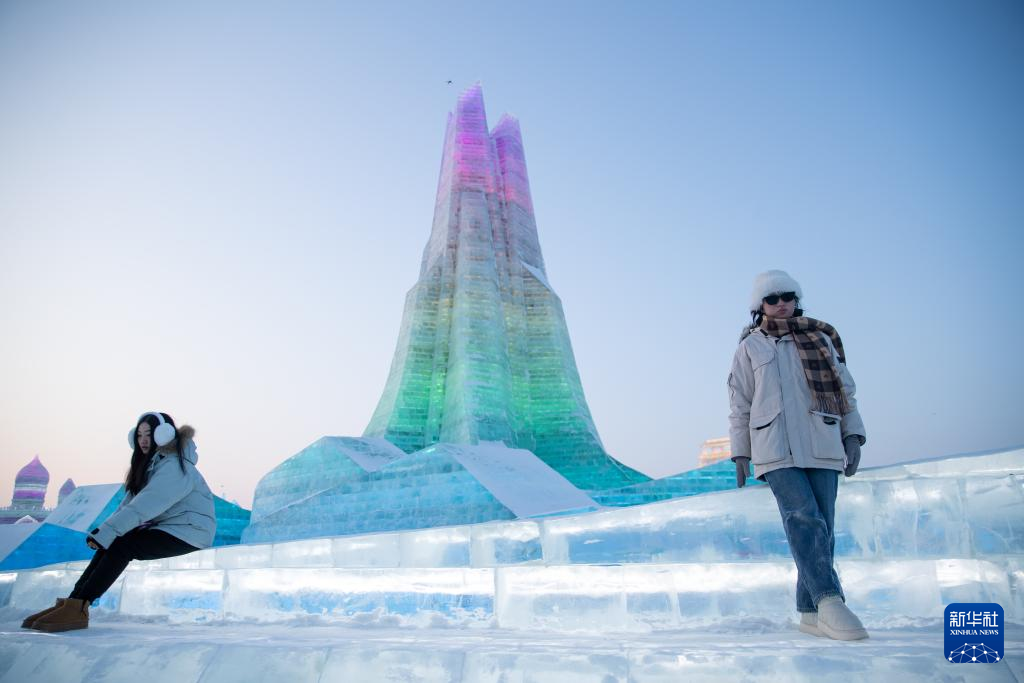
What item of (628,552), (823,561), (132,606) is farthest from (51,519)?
(823,561)

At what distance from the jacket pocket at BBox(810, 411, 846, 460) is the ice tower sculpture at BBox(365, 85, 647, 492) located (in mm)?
12341

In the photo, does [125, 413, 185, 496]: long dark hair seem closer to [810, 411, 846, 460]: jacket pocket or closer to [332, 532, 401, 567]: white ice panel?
[332, 532, 401, 567]: white ice panel

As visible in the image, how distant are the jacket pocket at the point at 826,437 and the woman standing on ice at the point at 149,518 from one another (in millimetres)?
3277

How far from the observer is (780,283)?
2674mm

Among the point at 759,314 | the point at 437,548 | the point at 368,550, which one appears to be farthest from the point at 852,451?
the point at 368,550

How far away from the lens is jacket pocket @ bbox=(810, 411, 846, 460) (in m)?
2.44

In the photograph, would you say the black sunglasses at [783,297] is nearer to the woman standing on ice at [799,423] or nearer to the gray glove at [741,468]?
the woman standing on ice at [799,423]

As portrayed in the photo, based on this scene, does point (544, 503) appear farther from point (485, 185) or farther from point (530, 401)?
point (485, 185)

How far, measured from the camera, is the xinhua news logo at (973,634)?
5.99ft

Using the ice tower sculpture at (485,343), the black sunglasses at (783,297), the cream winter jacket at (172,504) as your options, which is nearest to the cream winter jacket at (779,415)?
the black sunglasses at (783,297)

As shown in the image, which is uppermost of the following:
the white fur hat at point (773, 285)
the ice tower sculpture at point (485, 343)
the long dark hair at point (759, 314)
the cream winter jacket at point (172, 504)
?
the ice tower sculpture at point (485, 343)

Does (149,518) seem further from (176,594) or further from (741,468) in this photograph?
(741,468)

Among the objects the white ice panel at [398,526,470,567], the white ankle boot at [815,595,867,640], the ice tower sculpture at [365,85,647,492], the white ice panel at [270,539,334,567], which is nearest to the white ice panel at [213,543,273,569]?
the white ice panel at [270,539,334,567]

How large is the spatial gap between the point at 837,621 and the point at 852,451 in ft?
2.25
